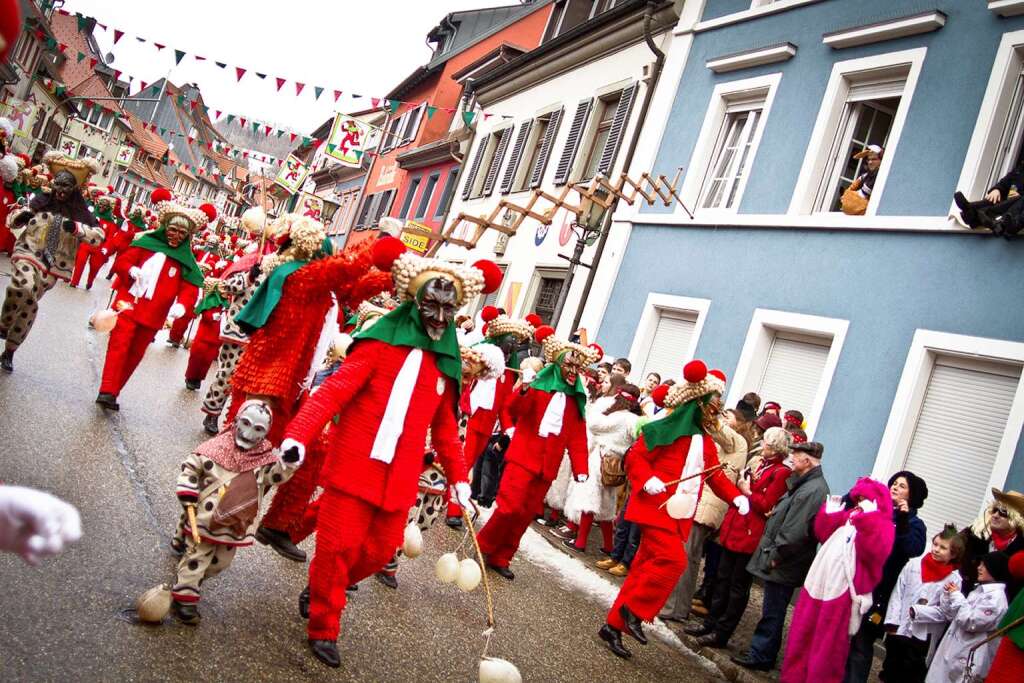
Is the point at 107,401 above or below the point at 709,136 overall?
below

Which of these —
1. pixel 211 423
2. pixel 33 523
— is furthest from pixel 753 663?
pixel 33 523

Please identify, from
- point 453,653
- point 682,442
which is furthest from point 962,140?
point 453,653

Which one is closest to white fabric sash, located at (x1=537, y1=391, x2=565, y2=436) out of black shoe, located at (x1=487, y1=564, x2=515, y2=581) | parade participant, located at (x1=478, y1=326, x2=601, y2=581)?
parade participant, located at (x1=478, y1=326, x2=601, y2=581)

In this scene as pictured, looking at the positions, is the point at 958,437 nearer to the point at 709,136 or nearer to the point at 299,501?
the point at 299,501

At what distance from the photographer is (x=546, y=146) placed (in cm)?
2166

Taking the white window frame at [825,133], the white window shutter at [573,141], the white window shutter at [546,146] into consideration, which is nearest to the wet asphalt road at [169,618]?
the white window frame at [825,133]

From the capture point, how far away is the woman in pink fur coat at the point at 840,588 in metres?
6.87

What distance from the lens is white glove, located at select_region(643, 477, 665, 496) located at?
7.30 meters

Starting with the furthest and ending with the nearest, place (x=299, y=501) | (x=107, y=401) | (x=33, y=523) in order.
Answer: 1. (x=107, y=401)
2. (x=299, y=501)
3. (x=33, y=523)

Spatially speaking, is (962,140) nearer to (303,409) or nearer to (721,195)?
(721,195)

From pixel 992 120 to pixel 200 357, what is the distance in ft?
30.3

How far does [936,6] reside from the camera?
11695 mm

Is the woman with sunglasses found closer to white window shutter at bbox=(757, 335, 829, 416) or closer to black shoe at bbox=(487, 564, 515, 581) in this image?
black shoe at bbox=(487, 564, 515, 581)

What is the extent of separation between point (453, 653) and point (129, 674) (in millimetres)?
2146
